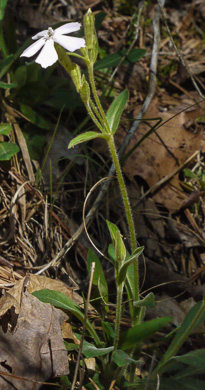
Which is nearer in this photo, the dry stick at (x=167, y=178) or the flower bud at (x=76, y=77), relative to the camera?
the flower bud at (x=76, y=77)

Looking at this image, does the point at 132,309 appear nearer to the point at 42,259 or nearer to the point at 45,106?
the point at 42,259

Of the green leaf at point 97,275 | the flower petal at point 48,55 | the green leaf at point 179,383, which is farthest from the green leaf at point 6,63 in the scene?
the green leaf at point 179,383

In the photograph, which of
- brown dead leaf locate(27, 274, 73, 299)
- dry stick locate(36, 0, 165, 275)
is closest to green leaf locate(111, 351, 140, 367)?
brown dead leaf locate(27, 274, 73, 299)

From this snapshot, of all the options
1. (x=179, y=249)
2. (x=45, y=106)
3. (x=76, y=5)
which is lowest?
(x=179, y=249)

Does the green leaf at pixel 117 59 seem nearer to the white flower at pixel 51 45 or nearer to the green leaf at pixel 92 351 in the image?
the white flower at pixel 51 45

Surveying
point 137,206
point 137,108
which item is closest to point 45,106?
point 137,108
